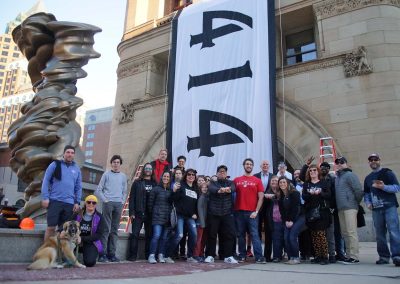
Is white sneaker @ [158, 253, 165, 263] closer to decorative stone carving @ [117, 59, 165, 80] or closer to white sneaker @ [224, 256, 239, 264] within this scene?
white sneaker @ [224, 256, 239, 264]

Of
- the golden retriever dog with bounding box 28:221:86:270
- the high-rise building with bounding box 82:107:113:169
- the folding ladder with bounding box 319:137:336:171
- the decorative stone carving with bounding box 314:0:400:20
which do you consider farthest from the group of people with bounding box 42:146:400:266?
the high-rise building with bounding box 82:107:113:169

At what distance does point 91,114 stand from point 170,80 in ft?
275

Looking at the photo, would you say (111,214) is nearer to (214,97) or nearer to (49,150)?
(49,150)

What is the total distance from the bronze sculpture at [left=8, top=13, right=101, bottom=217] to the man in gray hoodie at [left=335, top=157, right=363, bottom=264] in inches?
223

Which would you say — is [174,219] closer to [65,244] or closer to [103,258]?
[103,258]

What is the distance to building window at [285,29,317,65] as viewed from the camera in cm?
1548

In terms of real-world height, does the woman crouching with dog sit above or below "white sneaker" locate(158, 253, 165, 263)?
above

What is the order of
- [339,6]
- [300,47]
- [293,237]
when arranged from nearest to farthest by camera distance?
[293,237]
[339,6]
[300,47]

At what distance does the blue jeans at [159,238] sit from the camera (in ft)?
21.8

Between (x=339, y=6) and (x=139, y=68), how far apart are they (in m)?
9.80

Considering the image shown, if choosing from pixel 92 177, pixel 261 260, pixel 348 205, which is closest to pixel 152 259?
pixel 261 260

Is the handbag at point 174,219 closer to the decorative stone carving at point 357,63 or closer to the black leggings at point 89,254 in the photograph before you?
the black leggings at point 89,254

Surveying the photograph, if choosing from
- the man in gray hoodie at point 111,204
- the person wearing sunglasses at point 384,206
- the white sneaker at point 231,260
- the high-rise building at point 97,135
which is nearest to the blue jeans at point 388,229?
the person wearing sunglasses at point 384,206

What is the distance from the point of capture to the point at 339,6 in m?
13.5
